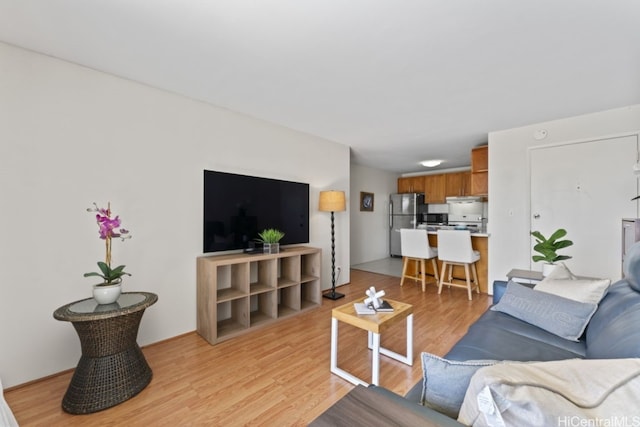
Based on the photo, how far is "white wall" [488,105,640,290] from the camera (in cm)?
328

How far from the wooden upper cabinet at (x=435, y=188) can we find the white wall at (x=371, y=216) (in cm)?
83

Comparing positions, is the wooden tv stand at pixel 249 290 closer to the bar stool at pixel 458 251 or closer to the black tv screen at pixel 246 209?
the black tv screen at pixel 246 209

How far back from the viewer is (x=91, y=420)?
1.50m

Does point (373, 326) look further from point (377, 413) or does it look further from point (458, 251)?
point (458, 251)

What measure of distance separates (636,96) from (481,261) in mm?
2386

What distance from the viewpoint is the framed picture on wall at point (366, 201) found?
6.11m

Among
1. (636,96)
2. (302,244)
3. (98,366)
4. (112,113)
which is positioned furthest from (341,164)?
(98,366)

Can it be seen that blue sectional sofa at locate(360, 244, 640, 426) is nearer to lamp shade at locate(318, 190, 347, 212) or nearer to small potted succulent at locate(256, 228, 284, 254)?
small potted succulent at locate(256, 228, 284, 254)

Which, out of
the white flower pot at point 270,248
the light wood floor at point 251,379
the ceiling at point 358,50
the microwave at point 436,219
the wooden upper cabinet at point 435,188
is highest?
the ceiling at point 358,50

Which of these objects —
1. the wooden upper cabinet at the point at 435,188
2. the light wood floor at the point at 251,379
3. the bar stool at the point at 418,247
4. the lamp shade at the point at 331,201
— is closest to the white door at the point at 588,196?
the bar stool at the point at 418,247

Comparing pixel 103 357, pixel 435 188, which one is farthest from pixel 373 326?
pixel 435 188

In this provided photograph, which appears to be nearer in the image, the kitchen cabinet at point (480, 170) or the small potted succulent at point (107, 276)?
the small potted succulent at point (107, 276)

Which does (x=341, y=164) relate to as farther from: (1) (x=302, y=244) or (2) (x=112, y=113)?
(2) (x=112, y=113)

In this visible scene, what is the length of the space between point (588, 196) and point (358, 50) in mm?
3262
